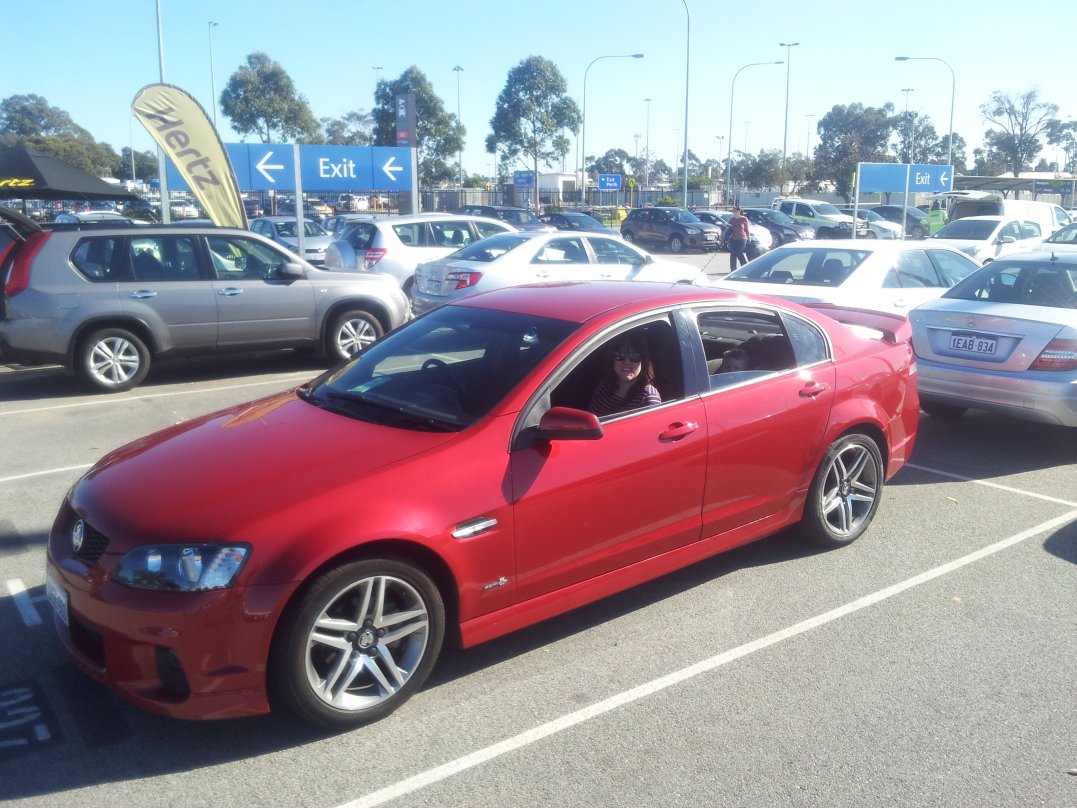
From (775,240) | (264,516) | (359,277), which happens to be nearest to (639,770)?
(264,516)

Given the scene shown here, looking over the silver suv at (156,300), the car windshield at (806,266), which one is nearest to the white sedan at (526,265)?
the silver suv at (156,300)

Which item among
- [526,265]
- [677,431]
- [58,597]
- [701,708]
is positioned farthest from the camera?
[526,265]

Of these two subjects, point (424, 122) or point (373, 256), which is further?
point (424, 122)

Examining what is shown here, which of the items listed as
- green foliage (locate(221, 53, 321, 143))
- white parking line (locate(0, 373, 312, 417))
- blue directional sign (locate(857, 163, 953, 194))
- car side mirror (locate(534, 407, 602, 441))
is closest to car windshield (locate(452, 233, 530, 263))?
white parking line (locate(0, 373, 312, 417))

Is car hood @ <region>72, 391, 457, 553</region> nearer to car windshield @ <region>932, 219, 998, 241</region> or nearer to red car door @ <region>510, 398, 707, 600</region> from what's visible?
red car door @ <region>510, 398, 707, 600</region>

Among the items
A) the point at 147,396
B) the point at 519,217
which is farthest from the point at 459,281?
the point at 519,217

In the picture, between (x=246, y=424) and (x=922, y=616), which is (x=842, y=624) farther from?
(x=246, y=424)

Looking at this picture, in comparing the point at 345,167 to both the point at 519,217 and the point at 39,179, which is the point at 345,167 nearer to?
the point at 519,217

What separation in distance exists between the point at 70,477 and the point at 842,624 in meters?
5.35

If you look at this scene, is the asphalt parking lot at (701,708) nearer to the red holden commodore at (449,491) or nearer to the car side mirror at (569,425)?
the red holden commodore at (449,491)

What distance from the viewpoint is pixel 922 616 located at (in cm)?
460

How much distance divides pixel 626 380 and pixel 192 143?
11.4 meters

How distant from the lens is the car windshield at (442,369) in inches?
161

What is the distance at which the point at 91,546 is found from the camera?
11.5 feet
